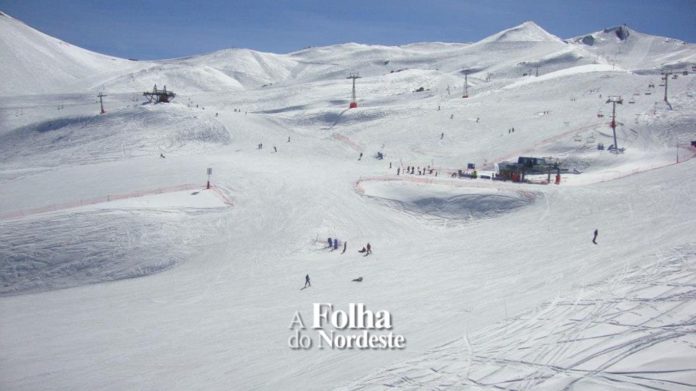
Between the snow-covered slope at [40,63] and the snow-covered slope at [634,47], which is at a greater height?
the snow-covered slope at [634,47]

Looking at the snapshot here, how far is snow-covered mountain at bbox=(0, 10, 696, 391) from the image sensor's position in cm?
1066

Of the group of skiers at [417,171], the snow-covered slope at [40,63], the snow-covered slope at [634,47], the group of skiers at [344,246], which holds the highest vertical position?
the snow-covered slope at [634,47]

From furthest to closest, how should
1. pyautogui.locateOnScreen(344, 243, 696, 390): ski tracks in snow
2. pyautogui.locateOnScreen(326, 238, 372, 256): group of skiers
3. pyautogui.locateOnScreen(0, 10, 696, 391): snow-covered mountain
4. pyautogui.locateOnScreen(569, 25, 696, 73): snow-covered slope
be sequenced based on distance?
pyautogui.locateOnScreen(569, 25, 696, 73): snow-covered slope
pyautogui.locateOnScreen(326, 238, 372, 256): group of skiers
pyautogui.locateOnScreen(0, 10, 696, 391): snow-covered mountain
pyautogui.locateOnScreen(344, 243, 696, 390): ski tracks in snow

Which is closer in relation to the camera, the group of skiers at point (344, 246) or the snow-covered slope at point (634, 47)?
the group of skiers at point (344, 246)

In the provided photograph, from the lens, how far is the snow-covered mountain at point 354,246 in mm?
10664

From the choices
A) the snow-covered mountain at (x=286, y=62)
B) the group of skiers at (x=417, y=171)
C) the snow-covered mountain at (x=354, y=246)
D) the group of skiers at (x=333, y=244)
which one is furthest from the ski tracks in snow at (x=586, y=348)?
the snow-covered mountain at (x=286, y=62)

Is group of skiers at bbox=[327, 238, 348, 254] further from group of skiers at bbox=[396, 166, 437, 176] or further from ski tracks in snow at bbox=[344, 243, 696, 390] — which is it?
group of skiers at bbox=[396, 166, 437, 176]

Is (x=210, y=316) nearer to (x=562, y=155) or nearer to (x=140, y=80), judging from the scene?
(x=562, y=155)

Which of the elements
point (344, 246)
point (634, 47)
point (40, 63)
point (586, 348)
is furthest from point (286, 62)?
point (586, 348)

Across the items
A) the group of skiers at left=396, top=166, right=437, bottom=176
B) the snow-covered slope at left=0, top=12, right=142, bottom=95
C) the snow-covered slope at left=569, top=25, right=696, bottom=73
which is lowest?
the group of skiers at left=396, top=166, right=437, bottom=176

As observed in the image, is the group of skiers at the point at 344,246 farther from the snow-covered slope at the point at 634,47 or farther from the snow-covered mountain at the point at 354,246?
the snow-covered slope at the point at 634,47

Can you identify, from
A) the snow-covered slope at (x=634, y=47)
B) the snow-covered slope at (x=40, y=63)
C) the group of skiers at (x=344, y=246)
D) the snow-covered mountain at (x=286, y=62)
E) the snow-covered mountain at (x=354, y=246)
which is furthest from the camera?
the snow-covered slope at (x=634, y=47)

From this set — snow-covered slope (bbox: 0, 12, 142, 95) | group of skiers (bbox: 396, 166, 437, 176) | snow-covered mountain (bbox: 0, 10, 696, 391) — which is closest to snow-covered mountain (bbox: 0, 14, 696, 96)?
snow-covered slope (bbox: 0, 12, 142, 95)

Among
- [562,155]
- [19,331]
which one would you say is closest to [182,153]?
[19,331]
